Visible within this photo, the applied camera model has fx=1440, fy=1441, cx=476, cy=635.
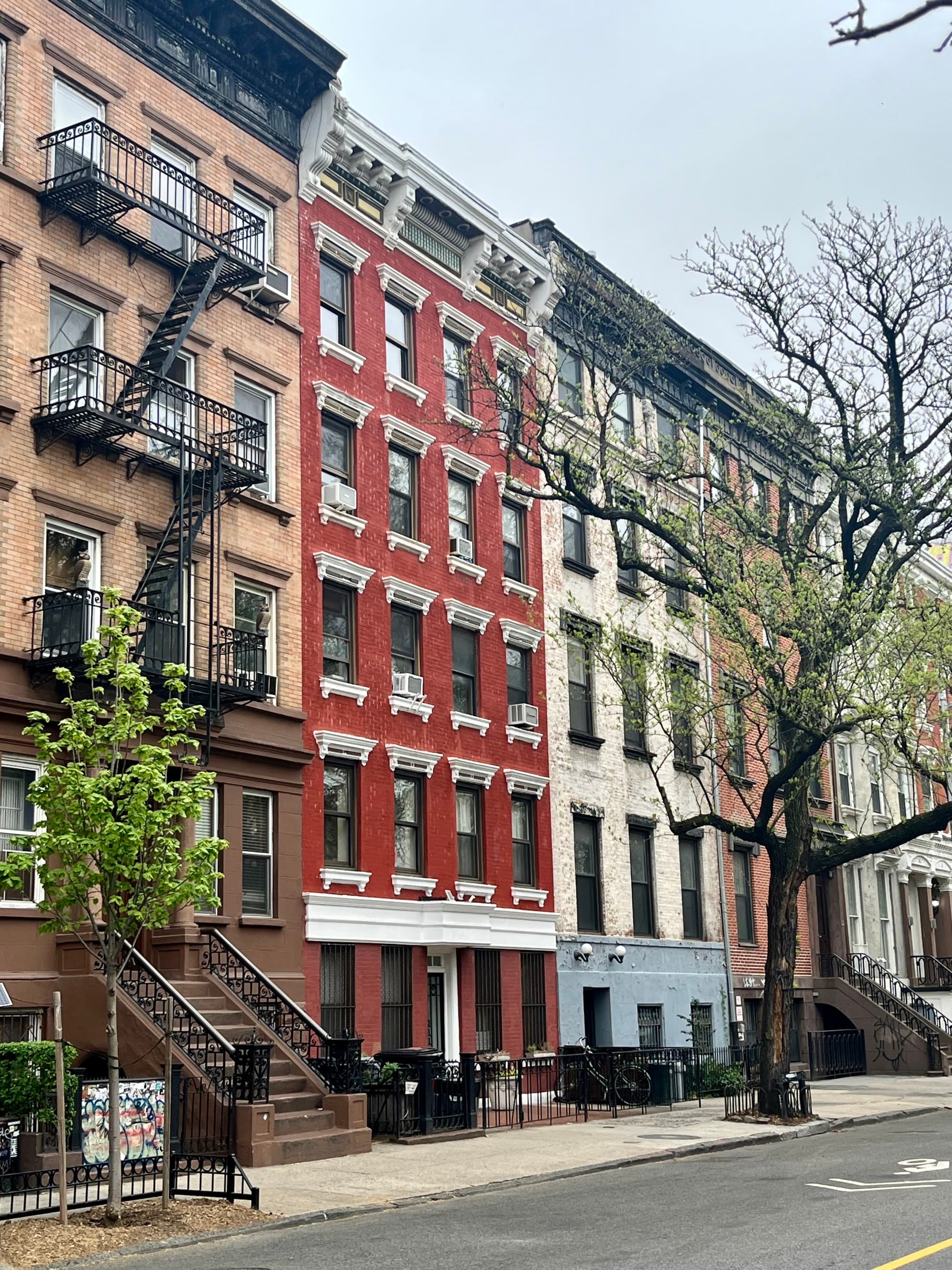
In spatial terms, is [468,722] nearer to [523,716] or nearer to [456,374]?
[523,716]

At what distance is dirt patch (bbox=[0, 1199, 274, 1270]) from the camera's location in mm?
11375

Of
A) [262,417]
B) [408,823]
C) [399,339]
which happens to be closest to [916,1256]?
[408,823]

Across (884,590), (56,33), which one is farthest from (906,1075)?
(56,33)

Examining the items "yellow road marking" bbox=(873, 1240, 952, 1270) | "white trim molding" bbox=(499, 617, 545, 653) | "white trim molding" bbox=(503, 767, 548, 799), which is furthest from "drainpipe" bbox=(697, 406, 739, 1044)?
"yellow road marking" bbox=(873, 1240, 952, 1270)

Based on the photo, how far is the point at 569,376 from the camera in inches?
1296

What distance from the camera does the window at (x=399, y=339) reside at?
2761 cm

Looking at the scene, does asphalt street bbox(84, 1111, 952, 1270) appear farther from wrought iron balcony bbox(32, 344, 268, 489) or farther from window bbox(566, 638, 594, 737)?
window bbox(566, 638, 594, 737)

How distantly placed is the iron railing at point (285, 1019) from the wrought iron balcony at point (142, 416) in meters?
6.96

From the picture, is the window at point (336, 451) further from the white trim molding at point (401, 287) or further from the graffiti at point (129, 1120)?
the graffiti at point (129, 1120)

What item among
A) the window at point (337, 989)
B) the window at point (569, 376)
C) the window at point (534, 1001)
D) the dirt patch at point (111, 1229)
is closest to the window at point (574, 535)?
the window at point (569, 376)

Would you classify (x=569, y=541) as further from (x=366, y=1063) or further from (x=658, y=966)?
(x=366, y=1063)

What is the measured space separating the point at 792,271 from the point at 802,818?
9303 mm

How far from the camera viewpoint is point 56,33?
21.0 metres

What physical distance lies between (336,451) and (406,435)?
1.82m
